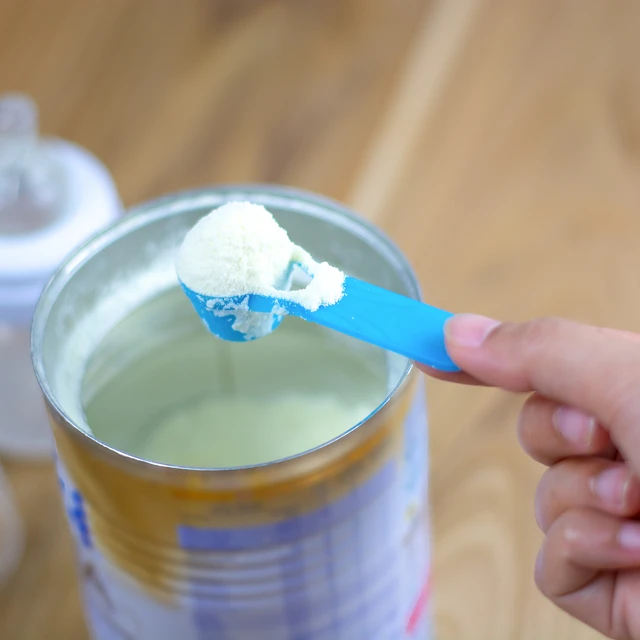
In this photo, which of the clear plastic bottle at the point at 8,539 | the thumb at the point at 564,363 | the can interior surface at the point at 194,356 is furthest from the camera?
the clear plastic bottle at the point at 8,539

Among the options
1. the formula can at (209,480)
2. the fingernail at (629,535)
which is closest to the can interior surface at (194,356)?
the formula can at (209,480)

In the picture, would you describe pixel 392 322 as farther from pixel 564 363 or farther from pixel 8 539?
pixel 8 539

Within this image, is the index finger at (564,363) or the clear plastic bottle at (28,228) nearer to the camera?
the index finger at (564,363)

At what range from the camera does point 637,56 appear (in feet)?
2.69

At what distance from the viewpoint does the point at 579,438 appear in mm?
376

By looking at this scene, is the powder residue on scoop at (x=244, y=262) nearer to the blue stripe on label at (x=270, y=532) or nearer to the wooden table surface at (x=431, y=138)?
the blue stripe on label at (x=270, y=532)

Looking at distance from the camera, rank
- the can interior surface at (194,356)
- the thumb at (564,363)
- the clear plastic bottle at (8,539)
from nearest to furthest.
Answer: the thumb at (564,363)
the can interior surface at (194,356)
the clear plastic bottle at (8,539)

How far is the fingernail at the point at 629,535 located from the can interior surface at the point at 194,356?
112 millimetres

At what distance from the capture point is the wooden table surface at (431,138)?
0.60m

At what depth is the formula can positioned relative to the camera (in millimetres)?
348

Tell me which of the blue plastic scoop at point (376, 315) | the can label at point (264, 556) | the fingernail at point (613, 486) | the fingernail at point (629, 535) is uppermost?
the blue plastic scoop at point (376, 315)

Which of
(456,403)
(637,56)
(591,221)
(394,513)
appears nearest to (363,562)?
(394,513)

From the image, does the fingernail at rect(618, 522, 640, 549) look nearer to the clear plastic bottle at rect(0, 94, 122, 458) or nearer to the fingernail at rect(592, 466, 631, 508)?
the fingernail at rect(592, 466, 631, 508)

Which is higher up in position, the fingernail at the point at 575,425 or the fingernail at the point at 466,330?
the fingernail at the point at 466,330
